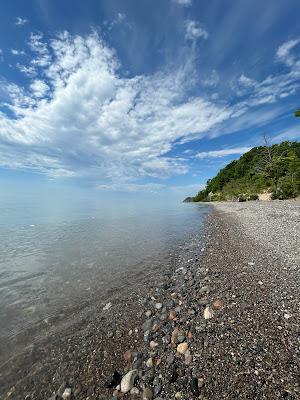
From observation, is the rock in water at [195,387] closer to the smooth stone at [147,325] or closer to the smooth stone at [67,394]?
the smooth stone at [147,325]

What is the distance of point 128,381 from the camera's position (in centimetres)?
395

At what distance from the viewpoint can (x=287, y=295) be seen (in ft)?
19.4

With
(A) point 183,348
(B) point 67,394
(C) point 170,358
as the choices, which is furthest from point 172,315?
(B) point 67,394

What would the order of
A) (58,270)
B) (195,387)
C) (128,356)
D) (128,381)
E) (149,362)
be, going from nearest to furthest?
(195,387)
(128,381)
(149,362)
(128,356)
(58,270)

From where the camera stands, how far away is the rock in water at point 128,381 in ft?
12.6

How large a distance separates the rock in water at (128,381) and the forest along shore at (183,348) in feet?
0.06

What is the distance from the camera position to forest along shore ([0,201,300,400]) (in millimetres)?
3645

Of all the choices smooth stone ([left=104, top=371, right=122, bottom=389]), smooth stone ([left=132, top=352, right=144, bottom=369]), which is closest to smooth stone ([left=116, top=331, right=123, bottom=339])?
smooth stone ([left=132, top=352, right=144, bottom=369])

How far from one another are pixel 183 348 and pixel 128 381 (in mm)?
1268

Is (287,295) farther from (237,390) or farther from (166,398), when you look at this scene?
(166,398)

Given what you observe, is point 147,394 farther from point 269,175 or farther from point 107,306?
point 269,175

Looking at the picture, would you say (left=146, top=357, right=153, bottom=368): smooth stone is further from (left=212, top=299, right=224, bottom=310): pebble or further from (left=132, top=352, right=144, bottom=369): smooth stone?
(left=212, top=299, right=224, bottom=310): pebble

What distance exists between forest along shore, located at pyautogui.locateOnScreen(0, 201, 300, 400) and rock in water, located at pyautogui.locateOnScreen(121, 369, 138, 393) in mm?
17

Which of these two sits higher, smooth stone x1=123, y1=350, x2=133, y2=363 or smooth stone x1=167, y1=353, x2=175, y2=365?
→ smooth stone x1=167, y1=353, x2=175, y2=365
